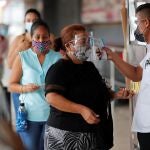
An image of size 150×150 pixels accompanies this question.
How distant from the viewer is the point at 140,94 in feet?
8.04

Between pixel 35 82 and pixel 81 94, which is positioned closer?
pixel 81 94

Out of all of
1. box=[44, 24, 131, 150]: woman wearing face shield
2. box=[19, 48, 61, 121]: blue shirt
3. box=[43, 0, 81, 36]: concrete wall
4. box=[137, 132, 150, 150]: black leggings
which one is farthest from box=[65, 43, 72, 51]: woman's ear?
box=[43, 0, 81, 36]: concrete wall

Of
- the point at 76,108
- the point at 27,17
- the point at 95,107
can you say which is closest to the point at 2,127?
the point at 76,108

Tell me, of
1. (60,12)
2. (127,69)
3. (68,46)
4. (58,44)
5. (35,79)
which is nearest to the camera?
(68,46)

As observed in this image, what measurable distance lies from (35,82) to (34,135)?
421 millimetres

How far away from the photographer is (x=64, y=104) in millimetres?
2256

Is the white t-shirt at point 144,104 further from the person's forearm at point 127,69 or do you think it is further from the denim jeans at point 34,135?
the denim jeans at point 34,135

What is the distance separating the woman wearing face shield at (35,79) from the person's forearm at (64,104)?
2.26 ft

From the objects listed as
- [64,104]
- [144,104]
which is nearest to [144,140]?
[144,104]

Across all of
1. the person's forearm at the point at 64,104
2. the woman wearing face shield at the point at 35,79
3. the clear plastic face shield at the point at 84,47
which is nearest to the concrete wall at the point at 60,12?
the woman wearing face shield at the point at 35,79

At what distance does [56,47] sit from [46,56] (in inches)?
20.7

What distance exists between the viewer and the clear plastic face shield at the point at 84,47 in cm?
237

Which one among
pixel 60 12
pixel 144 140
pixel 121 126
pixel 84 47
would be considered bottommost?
pixel 121 126

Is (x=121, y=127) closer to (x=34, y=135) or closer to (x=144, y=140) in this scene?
(x=34, y=135)
